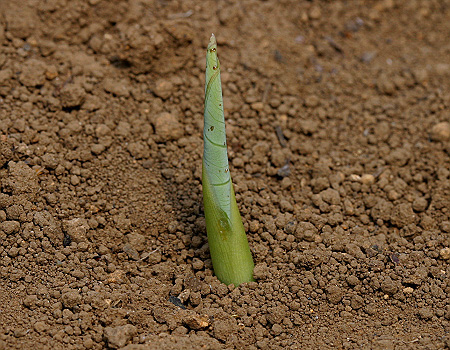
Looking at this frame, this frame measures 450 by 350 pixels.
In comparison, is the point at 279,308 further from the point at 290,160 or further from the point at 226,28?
the point at 226,28

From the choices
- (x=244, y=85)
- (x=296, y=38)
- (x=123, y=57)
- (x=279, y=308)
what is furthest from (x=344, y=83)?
(x=279, y=308)

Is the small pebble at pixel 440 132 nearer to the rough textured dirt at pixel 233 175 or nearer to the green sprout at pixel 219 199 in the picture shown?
the rough textured dirt at pixel 233 175

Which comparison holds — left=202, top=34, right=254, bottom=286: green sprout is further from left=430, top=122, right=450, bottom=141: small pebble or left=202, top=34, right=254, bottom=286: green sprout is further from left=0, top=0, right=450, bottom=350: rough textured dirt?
left=430, top=122, right=450, bottom=141: small pebble

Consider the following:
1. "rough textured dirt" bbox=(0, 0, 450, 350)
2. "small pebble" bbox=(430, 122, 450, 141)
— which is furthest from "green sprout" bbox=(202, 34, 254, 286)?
"small pebble" bbox=(430, 122, 450, 141)

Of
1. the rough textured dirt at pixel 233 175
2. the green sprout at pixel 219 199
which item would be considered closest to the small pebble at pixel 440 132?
the rough textured dirt at pixel 233 175

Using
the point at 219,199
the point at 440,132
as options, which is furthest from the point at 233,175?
the point at 440,132

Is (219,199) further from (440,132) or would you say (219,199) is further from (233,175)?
(440,132)
